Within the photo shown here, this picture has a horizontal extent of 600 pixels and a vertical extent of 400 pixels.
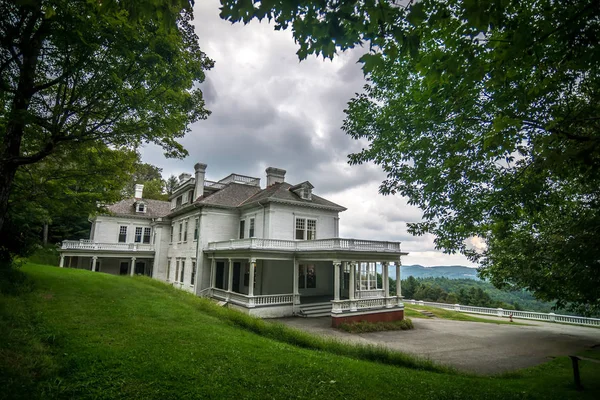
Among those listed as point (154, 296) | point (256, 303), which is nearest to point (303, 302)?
point (256, 303)

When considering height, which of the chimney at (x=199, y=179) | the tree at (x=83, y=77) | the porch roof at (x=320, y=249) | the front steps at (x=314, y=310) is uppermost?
the chimney at (x=199, y=179)

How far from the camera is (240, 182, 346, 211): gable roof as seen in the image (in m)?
23.2

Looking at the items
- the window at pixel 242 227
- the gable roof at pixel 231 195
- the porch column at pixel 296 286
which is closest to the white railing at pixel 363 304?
the porch column at pixel 296 286

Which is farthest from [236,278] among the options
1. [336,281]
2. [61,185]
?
[61,185]

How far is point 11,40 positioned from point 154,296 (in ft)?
37.9

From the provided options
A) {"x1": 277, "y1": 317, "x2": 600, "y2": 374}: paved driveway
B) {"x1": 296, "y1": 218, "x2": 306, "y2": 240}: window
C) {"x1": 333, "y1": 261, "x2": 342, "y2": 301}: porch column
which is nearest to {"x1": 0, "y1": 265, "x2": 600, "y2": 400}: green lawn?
{"x1": 277, "y1": 317, "x2": 600, "y2": 374}: paved driveway

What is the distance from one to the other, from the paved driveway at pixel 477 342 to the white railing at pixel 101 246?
68.2ft

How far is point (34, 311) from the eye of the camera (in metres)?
9.26

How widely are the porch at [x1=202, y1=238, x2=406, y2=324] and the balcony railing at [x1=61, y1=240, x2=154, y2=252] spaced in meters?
11.5

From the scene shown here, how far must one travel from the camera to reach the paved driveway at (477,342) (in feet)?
41.6

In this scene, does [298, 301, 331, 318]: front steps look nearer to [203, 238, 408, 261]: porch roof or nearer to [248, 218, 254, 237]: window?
[203, 238, 408, 261]: porch roof

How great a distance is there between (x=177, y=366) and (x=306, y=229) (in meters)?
18.4

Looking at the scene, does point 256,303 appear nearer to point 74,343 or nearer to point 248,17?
point 74,343

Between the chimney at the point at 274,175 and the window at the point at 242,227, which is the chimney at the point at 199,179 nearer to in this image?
the window at the point at 242,227
